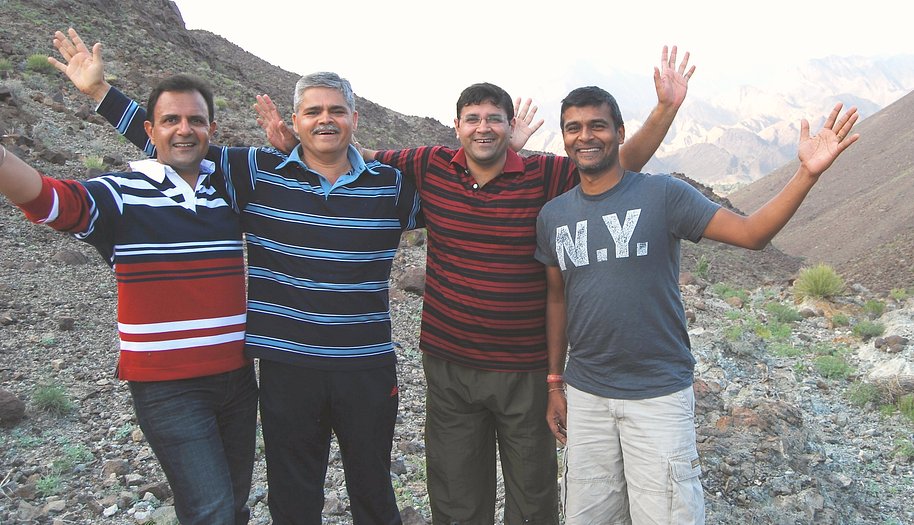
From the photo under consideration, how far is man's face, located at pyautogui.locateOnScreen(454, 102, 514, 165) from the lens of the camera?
Result: 9.32 ft

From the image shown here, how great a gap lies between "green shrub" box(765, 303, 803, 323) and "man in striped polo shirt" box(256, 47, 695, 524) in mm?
8890

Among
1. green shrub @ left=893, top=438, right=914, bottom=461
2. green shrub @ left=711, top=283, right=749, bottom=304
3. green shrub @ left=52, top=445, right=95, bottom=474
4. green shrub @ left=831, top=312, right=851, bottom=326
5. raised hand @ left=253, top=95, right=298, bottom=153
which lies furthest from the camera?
green shrub @ left=711, top=283, right=749, bottom=304

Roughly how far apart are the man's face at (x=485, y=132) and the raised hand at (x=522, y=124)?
0.36m

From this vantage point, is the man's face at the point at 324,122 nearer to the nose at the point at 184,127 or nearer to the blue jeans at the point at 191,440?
the nose at the point at 184,127

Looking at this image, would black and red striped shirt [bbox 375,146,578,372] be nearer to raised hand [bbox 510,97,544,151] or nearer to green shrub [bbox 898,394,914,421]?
raised hand [bbox 510,97,544,151]

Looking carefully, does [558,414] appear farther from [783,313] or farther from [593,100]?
[783,313]

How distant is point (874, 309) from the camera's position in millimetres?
10828

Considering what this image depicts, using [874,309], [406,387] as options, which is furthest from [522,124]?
[874,309]

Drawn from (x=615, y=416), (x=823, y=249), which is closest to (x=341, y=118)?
(x=615, y=416)

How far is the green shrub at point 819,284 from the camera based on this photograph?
11641mm

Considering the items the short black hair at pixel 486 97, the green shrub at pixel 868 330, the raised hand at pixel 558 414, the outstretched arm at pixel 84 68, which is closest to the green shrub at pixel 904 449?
the green shrub at pixel 868 330

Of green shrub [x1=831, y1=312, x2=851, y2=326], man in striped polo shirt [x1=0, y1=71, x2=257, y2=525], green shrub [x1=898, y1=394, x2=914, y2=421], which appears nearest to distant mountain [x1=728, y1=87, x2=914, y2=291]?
green shrub [x1=831, y1=312, x2=851, y2=326]

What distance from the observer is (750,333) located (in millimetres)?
9695

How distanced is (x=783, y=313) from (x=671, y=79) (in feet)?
29.8
